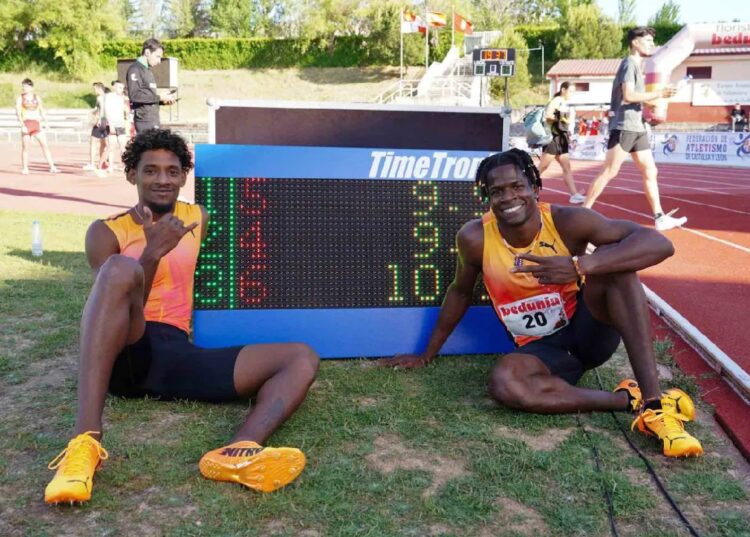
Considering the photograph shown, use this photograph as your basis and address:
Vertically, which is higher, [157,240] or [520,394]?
[157,240]

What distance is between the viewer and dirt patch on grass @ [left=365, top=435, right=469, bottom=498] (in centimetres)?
301

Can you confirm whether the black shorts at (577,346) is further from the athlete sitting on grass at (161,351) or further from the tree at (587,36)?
the tree at (587,36)

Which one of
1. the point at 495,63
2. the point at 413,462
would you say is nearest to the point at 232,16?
the point at 495,63

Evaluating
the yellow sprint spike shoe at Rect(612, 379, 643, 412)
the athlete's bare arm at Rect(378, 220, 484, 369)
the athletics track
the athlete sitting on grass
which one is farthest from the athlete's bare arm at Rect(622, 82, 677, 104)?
the athlete sitting on grass

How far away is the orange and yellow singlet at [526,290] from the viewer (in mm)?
3738

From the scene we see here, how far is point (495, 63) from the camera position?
27281mm

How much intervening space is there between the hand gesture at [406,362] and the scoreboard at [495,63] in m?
23.9

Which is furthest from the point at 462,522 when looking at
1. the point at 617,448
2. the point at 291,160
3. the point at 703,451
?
the point at 291,160

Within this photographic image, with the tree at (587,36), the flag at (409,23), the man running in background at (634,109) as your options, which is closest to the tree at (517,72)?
the tree at (587,36)

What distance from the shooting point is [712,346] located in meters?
4.43

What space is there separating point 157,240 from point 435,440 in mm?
1524

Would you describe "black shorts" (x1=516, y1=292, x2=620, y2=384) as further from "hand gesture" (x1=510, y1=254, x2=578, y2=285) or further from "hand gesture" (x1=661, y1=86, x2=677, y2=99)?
"hand gesture" (x1=661, y1=86, x2=677, y2=99)

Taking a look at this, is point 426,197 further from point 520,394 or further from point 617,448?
point 617,448

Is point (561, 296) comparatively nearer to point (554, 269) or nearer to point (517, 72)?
point (554, 269)
